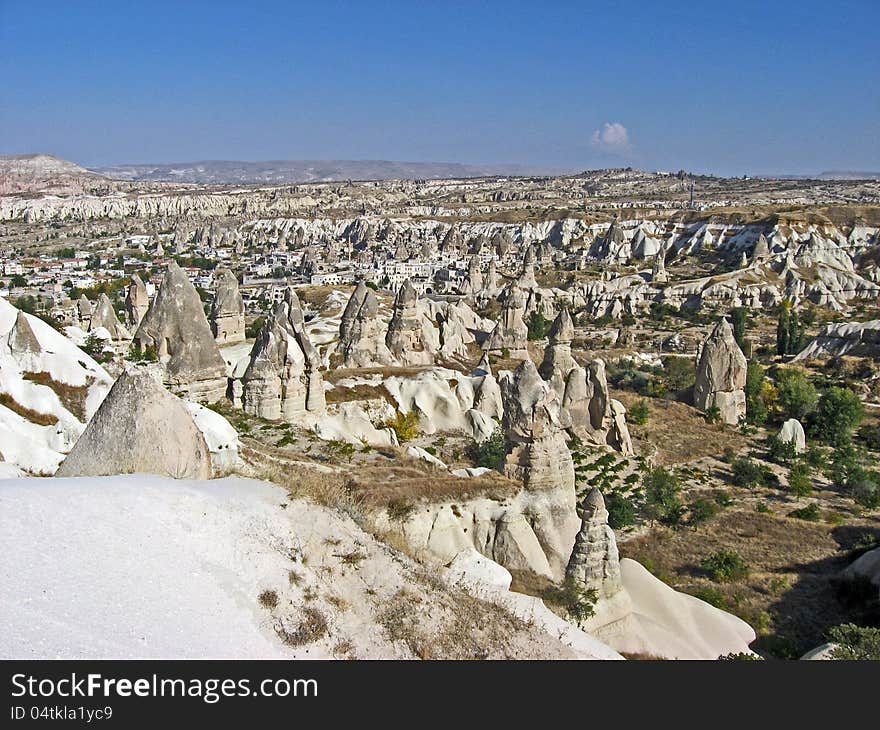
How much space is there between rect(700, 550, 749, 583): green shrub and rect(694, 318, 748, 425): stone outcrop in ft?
40.4

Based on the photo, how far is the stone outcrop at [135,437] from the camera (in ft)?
22.0

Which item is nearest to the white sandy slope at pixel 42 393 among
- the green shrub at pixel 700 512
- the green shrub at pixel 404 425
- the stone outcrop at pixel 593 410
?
the green shrub at pixel 404 425

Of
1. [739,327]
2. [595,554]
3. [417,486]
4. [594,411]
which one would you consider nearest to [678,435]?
[594,411]

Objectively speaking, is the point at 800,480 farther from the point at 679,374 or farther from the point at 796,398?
the point at 679,374

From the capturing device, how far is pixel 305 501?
6734 mm

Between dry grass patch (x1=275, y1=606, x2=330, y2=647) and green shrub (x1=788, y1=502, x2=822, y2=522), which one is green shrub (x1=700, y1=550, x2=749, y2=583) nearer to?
green shrub (x1=788, y1=502, x2=822, y2=522)

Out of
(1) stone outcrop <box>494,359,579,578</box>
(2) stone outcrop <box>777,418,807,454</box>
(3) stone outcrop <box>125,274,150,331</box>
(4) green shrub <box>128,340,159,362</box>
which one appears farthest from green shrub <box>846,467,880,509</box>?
(3) stone outcrop <box>125,274,150,331</box>

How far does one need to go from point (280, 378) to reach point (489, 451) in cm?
565

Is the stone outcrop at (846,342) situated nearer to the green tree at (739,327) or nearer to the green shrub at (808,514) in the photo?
the green tree at (739,327)

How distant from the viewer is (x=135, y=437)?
6758 millimetres

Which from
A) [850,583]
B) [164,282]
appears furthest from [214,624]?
[850,583]

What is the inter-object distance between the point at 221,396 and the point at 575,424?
12.5 meters

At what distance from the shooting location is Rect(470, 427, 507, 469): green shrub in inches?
703
